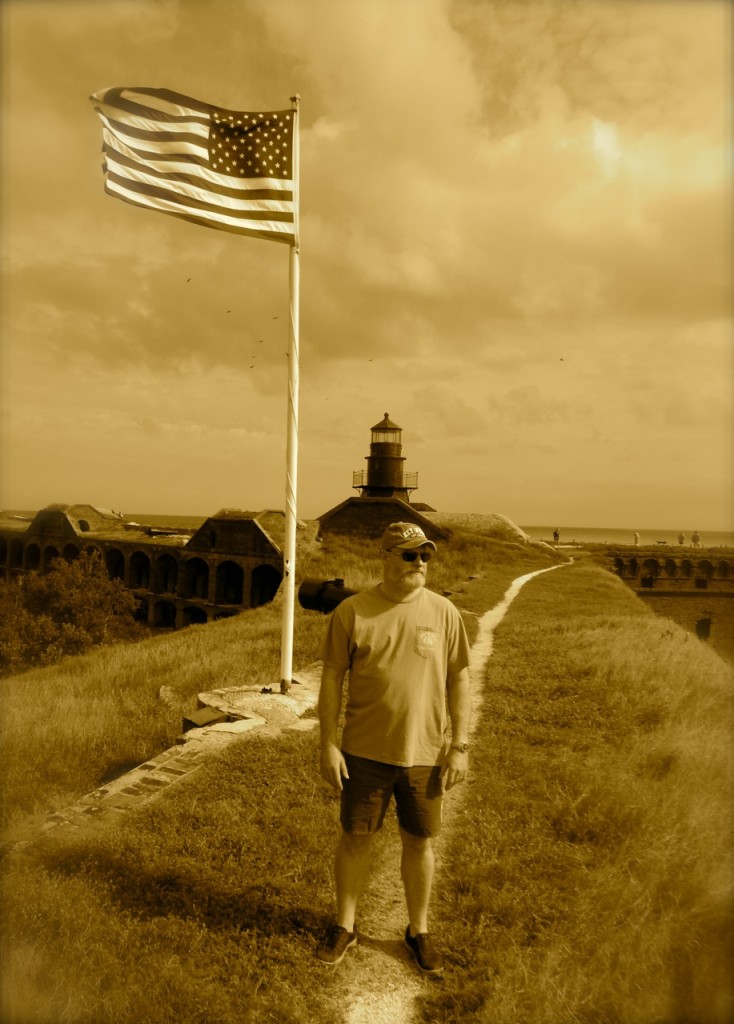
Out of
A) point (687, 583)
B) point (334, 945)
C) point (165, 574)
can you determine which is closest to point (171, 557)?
point (165, 574)

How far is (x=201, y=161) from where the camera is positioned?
22.7 ft

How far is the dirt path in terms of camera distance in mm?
2969

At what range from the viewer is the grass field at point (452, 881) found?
114 inches

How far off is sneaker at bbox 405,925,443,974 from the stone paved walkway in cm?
227

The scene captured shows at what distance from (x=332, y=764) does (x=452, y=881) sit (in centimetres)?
152

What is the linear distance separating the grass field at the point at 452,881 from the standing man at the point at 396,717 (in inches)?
16.2

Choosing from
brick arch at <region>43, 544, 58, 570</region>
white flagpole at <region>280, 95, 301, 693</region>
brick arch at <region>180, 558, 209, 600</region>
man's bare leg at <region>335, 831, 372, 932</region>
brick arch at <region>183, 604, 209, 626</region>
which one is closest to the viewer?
man's bare leg at <region>335, 831, 372, 932</region>

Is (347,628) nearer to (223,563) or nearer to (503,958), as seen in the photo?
(503,958)

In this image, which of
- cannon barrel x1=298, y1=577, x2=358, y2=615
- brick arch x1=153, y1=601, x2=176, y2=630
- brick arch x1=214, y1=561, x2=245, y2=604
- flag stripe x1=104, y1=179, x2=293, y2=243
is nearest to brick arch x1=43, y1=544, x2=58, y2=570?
brick arch x1=153, y1=601, x2=176, y2=630

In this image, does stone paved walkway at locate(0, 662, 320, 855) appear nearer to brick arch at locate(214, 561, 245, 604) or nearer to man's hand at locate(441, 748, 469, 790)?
man's hand at locate(441, 748, 469, 790)

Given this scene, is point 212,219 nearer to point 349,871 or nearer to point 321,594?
point 321,594

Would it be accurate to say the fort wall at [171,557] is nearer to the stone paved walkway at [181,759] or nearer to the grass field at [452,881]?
the stone paved walkway at [181,759]

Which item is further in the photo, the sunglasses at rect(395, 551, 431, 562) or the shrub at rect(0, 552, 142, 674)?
the shrub at rect(0, 552, 142, 674)

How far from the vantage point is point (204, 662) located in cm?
1004
